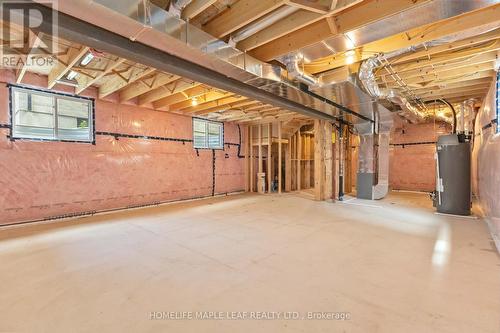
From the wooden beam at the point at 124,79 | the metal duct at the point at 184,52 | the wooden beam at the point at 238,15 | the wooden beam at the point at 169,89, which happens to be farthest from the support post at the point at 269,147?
the wooden beam at the point at 238,15

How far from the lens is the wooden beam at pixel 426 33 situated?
7.22 feet

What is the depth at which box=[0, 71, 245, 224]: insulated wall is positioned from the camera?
148 inches

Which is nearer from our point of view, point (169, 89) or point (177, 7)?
point (177, 7)

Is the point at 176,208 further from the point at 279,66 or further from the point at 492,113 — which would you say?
the point at 492,113

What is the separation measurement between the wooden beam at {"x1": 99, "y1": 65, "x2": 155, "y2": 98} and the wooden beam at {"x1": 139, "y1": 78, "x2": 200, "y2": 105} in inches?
23.7

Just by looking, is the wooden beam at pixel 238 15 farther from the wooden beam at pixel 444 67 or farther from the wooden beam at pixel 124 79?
the wooden beam at pixel 444 67

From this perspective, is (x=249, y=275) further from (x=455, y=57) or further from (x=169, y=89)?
(x=455, y=57)

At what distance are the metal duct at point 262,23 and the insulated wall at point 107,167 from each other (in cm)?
354

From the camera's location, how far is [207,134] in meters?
6.96

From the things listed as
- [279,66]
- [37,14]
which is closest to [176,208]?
[279,66]

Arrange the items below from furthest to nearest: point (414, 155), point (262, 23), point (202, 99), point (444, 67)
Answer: point (414, 155), point (202, 99), point (444, 67), point (262, 23)

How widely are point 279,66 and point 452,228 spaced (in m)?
3.63

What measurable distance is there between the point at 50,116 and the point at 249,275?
4547 mm

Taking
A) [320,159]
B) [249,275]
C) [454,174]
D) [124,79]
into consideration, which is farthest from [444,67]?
[124,79]
